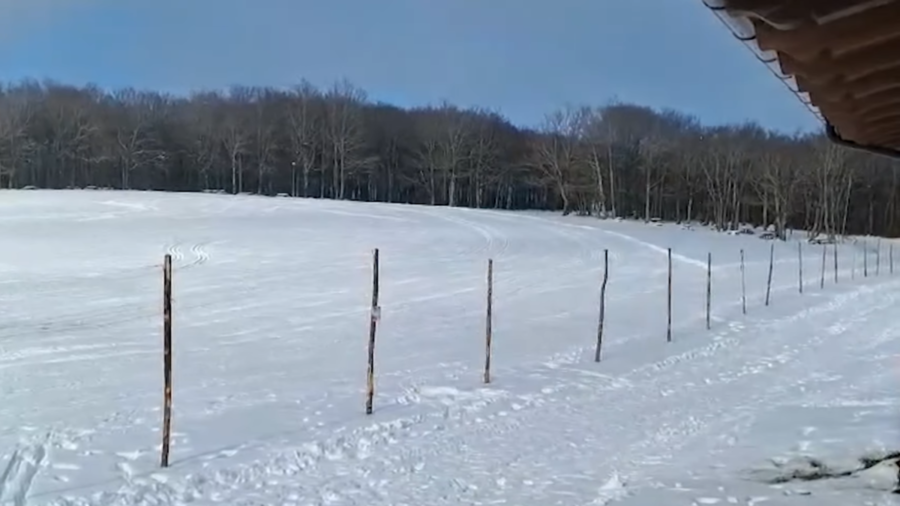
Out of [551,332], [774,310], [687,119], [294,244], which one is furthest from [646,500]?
[687,119]

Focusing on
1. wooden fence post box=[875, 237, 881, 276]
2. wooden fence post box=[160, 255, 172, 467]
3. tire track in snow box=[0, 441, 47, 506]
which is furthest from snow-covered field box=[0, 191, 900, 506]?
wooden fence post box=[875, 237, 881, 276]

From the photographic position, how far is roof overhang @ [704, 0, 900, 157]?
98.5 inches

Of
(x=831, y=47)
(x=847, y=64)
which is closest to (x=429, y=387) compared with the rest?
(x=847, y=64)

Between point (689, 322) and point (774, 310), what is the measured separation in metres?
3.89

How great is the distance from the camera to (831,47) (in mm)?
2891

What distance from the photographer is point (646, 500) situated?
17.7 ft

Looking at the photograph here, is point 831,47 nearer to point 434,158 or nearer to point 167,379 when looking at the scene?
point 167,379

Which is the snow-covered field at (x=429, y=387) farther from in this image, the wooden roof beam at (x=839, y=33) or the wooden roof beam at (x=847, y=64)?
the wooden roof beam at (x=839, y=33)

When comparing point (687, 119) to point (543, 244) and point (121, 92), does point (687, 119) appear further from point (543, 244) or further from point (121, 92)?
point (121, 92)

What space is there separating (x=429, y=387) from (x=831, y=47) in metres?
7.82

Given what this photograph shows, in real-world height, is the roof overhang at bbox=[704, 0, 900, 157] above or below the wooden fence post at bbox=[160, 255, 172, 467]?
above

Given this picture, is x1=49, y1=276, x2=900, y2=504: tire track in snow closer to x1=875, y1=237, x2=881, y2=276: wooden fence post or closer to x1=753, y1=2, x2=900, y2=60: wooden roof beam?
x1=753, y1=2, x2=900, y2=60: wooden roof beam

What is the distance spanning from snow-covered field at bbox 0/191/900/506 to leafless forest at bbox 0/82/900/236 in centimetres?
3623

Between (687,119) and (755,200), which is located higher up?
(687,119)
